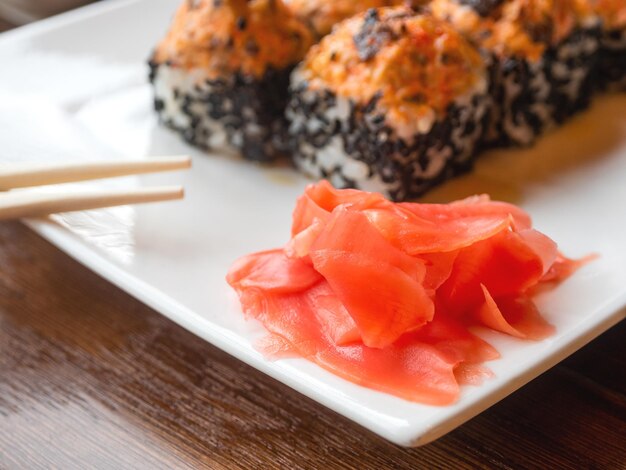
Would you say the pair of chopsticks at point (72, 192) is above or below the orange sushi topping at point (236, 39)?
below

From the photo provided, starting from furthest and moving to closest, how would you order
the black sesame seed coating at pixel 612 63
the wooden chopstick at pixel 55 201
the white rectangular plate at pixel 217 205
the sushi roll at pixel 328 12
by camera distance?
the black sesame seed coating at pixel 612 63
the sushi roll at pixel 328 12
the wooden chopstick at pixel 55 201
the white rectangular plate at pixel 217 205

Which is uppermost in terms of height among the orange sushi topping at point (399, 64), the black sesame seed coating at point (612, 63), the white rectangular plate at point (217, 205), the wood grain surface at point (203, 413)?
the orange sushi topping at point (399, 64)

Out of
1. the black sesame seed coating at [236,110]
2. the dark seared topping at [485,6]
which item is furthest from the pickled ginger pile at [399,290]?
the dark seared topping at [485,6]

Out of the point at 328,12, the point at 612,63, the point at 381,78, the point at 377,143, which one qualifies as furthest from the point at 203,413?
the point at 612,63

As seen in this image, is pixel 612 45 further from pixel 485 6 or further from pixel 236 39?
pixel 236 39

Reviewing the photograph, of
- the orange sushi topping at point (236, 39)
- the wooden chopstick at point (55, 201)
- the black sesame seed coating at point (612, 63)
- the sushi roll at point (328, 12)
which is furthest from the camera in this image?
the black sesame seed coating at point (612, 63)

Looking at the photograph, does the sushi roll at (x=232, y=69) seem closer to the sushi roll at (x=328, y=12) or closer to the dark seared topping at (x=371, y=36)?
the sushi roll at (x=328, y=12)
